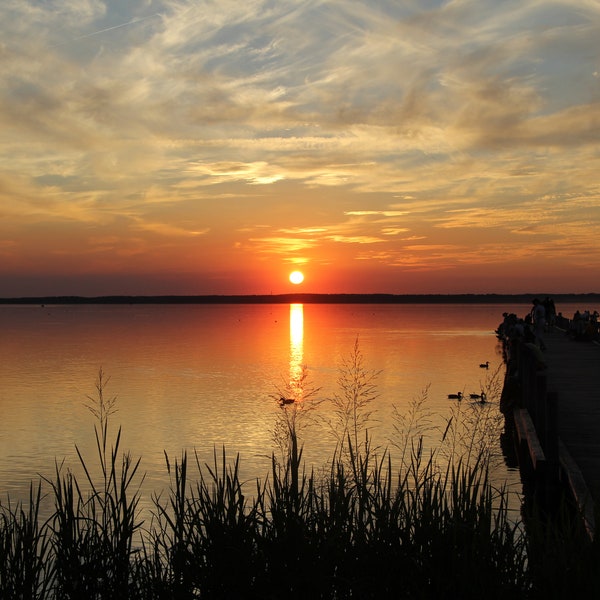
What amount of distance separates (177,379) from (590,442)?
94.4 ft

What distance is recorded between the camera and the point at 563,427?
15.3 metres

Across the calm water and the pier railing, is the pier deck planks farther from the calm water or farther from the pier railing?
the calm water

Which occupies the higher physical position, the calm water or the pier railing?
the pier railing

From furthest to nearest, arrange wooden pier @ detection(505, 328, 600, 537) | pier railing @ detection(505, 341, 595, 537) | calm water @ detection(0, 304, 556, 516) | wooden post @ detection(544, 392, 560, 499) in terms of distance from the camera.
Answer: calm water @ detection(0, 304, 556, 516)
wooden post @ detection(544, 392, 560, 499)
wooden pier @ detection(505, 328, 600, 537)
pier railing @ detection(505, 341, 595, 537)

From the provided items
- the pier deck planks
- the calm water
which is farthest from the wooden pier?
the calm water

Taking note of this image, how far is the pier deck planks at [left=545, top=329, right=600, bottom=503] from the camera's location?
12.4m

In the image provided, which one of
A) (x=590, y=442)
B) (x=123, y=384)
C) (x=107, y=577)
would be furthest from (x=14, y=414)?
(x=107, y=577)

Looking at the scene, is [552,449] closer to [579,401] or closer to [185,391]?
[579,401]

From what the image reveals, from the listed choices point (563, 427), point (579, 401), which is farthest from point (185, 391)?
point (563, 427)

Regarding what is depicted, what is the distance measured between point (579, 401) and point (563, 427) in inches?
143

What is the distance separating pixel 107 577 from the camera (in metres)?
6.33

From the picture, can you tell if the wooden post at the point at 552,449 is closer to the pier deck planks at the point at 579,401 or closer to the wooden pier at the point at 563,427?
the wooden pier at the point at 563,427

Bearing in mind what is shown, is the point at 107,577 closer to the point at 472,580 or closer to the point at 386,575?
the point at 386,575

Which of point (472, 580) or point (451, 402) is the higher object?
point (472, 580)
